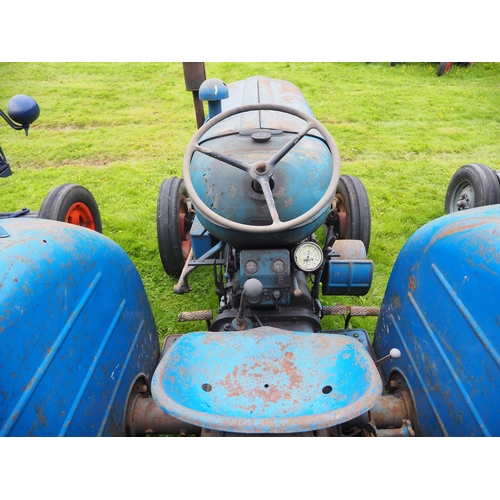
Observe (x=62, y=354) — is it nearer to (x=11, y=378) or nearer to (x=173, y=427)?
(x=11, y=378)

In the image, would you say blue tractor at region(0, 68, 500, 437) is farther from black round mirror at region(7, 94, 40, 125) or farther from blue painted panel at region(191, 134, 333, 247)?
black round mirror at region(7, 94, 40, 125)

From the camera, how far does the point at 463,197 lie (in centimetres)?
363

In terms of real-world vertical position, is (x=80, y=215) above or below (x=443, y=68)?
below

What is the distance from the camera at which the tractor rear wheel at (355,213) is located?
2980 mm

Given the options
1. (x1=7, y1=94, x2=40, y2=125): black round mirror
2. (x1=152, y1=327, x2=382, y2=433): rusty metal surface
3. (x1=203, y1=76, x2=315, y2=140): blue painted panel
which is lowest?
(x1=152, y1=327, x2=382, y2=433): rusty metal surface

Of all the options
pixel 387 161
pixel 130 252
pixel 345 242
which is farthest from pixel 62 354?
pixel 387 161

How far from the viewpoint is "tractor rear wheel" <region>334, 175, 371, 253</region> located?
9.78 feet

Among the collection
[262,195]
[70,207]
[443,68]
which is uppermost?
[262,195]

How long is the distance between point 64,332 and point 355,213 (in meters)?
2.21

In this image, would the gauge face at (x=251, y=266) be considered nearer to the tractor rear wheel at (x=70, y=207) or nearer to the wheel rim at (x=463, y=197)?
the tractor rear wheel at (x=70, y=207)

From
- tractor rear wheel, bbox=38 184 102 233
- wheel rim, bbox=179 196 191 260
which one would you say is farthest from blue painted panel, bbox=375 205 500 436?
tractor rear wheel, bbox=38 184 102 233

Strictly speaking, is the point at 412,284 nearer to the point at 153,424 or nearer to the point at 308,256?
the point at 308,256

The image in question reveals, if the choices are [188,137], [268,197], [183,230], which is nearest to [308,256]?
[268,197]

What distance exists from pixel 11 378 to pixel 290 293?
3.98ft
